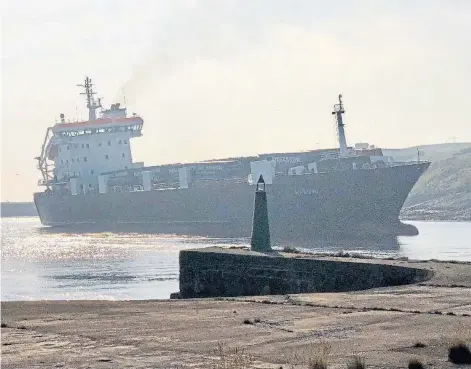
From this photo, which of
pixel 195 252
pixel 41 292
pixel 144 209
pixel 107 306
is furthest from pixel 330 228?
pixel 107 306

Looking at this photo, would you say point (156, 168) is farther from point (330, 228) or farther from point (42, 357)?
point (42, 357)

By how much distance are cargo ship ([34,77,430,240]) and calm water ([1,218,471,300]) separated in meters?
8.42

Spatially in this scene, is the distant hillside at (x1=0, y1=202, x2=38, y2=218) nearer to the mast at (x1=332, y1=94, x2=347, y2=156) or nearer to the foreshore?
the mast at (x1=332, y1=94, x2=347, y2=156)

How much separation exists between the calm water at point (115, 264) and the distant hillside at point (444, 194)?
3037cm

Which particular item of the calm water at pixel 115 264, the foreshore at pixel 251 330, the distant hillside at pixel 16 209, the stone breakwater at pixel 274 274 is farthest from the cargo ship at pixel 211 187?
the distant hillside at pixel 16 209

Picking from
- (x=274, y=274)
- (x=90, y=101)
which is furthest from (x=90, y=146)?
(x=274, y=274)

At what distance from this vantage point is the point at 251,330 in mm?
7789

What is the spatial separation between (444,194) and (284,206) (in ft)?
139

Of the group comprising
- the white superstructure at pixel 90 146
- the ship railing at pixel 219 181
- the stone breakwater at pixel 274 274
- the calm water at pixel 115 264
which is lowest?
the calm water at pixel 115 264

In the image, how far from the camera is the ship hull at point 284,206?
59.0m

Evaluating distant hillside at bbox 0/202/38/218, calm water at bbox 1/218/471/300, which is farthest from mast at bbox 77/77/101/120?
distant hillside at bbox 0/202/38/218

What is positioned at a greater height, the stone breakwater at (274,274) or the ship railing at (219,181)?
→ the ship railing at (219,181)

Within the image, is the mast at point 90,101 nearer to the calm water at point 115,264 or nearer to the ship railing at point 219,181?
the ship railing at point 219,181

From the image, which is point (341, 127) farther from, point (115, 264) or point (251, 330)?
point (251, 330)
